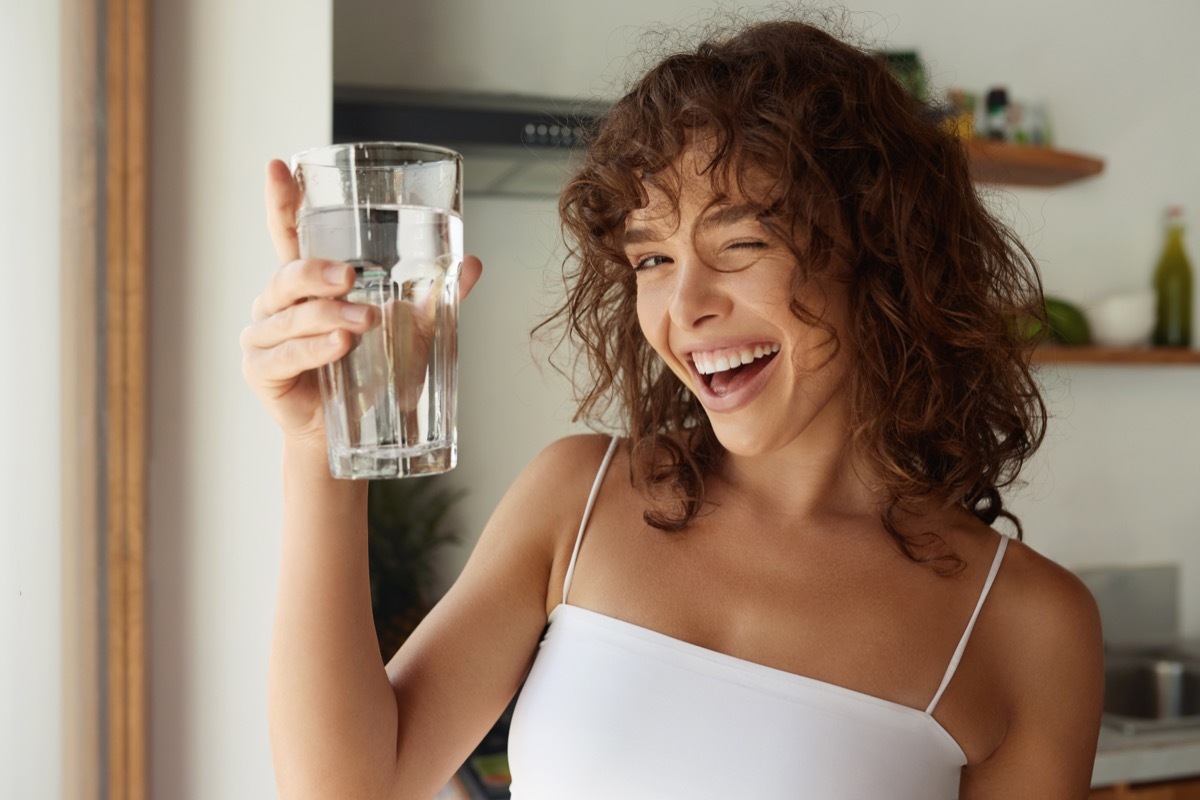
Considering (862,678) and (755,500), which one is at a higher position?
(755,500)

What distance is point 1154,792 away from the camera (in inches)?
91.2

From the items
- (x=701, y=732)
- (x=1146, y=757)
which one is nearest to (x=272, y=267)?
(x=701, y=732)

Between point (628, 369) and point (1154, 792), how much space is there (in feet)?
5.70

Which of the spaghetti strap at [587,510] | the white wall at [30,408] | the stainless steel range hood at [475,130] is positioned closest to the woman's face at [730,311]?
the spaghetti strap at [587,510]

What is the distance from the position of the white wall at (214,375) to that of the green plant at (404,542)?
2.97 feet

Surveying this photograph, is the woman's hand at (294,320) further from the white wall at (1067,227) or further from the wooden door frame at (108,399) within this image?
the white wall at (1067,227)

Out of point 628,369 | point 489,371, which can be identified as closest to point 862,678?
point 628,369

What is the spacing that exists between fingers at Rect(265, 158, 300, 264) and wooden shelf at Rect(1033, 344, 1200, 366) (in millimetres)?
2467

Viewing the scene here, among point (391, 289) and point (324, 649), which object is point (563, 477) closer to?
point (324, 649)

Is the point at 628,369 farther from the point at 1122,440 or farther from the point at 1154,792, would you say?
the point at 1122,440

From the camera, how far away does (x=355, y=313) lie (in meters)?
0.69

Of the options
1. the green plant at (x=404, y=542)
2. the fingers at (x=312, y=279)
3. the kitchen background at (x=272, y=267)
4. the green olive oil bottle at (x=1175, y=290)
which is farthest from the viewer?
the green olive oil bottle at (x=1175, y=290)

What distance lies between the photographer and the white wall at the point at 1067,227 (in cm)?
285

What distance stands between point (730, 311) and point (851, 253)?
6.0 inches
